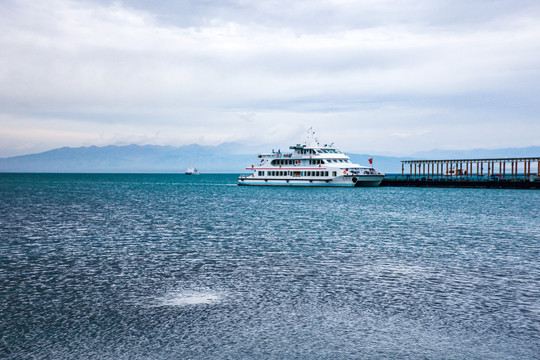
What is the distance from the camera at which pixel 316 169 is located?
3541 inches

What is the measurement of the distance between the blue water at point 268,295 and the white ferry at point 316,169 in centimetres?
5769

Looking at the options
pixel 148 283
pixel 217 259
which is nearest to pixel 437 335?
pixel 148 283

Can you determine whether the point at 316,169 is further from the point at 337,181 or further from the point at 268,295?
the point at 268,295

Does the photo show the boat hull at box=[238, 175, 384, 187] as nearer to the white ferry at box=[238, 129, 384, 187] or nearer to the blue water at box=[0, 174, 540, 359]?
the white ferry at box=[238, 129, 384, 187]

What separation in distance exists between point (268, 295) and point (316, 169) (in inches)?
2973

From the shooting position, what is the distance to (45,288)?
16031mm

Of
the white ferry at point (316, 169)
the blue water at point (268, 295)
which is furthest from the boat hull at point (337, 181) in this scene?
the blue water at point (268, 295)

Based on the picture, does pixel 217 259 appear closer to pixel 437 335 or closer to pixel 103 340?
pixel 103 340

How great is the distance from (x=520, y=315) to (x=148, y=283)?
11.6m

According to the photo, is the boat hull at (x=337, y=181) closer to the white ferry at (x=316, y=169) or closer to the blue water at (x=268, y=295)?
the white ferry at (x=316, y=169)

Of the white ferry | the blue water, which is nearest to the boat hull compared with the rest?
the white ferry

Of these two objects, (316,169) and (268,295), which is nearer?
(268,295)

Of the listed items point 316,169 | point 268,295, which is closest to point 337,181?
point 316,169

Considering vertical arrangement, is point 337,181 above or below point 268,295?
above
